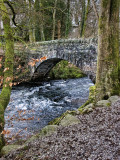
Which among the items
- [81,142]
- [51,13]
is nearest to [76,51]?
[81,142]

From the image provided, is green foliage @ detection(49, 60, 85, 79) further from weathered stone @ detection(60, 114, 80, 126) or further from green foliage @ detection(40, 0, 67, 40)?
weathered stone @ detection(60, 114, 80, 126)

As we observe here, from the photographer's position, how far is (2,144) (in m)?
3.04

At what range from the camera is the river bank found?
2007 millimetres

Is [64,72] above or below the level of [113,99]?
below

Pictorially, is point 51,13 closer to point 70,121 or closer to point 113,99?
point 113,99

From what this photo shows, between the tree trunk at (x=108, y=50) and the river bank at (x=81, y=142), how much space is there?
1.14 m

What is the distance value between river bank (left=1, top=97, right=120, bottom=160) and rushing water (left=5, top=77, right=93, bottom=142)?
2.54 metres

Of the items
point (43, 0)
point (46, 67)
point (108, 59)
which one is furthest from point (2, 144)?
point (43, 0)

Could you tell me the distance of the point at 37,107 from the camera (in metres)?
7.78

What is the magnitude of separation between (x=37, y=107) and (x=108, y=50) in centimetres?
502

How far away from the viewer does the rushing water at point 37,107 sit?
562 centimetres

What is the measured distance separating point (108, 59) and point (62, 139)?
9.14ft

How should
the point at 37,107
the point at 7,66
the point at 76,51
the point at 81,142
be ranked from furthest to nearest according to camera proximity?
the point at 76,51
the point at 37,107
the point at 7,66
the point at 81,142

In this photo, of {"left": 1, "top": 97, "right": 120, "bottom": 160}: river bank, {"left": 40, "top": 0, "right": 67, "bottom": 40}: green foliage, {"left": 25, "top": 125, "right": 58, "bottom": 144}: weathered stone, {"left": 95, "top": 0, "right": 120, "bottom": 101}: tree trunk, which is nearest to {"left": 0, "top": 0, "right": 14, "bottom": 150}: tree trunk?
{"left": 25, "top": 125, "right": 58, "bottom": 144}: weathered stone
